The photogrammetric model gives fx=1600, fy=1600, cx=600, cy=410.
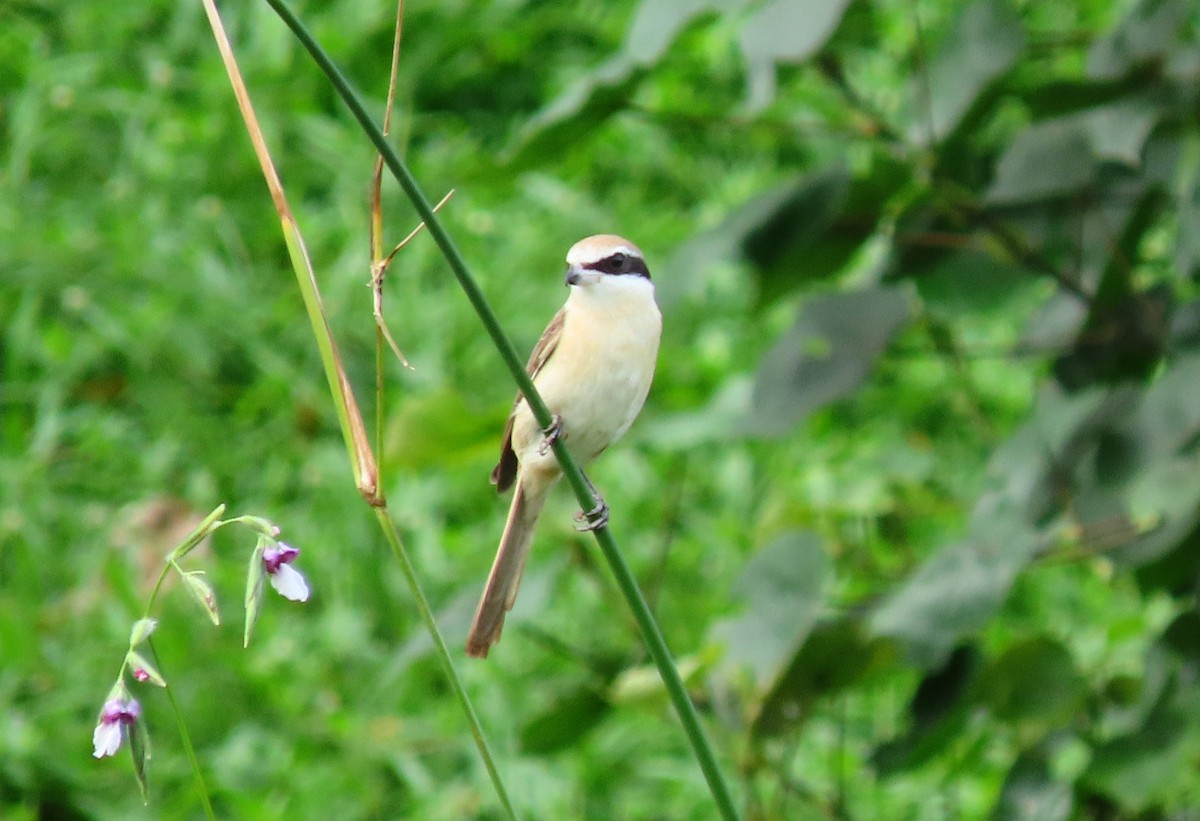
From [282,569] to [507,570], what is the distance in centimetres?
66

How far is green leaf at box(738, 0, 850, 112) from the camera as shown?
191cm

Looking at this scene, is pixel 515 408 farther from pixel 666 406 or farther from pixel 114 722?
pixel 666 406

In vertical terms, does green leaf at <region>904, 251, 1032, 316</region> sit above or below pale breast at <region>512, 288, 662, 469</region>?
below

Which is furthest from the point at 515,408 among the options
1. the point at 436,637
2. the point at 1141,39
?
the point at 1141,39

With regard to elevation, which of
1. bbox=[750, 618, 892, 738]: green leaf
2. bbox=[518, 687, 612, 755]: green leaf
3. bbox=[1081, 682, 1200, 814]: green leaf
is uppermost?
bbox=[518, 687, 612, 755]: green leaf

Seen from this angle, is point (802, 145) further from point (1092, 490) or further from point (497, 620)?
point (497, 620)

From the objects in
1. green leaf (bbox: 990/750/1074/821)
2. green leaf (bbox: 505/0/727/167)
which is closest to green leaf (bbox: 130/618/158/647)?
green leaf (bbox: 505/0/727/167)

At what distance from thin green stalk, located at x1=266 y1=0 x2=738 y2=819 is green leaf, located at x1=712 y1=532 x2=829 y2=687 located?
92 cm

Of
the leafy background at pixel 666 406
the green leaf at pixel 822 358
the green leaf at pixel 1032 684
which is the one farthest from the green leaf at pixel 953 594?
the green leaf at pixel 822 358

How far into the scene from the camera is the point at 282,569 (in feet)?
3.74

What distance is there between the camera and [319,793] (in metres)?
A: 3.86

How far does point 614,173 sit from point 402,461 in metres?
4.01

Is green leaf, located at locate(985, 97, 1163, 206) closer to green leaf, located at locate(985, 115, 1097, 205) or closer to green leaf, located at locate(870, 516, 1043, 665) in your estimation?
green leaf, located at locate(985, 115, 1097, 205)

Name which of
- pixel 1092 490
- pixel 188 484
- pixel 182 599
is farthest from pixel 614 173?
pixel 1092 490
